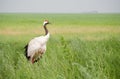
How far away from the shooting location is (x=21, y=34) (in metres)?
6.02

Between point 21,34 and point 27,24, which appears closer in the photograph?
point 21,34

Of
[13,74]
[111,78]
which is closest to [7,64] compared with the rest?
[13,74]

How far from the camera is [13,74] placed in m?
2.22

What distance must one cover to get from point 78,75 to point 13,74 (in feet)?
1.41

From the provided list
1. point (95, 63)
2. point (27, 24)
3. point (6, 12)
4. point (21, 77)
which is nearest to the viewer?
point (21, 77)

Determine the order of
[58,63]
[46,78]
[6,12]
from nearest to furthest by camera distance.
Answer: [46,78] < [58,63] < [6,12]

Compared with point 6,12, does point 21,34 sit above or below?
below

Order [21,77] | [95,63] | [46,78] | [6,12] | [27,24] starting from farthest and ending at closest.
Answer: [27,24] < [6,12] < [95,63] < [21,77] < [46,78]

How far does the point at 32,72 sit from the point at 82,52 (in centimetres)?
74

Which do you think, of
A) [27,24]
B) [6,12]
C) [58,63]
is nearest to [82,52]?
[58,63]

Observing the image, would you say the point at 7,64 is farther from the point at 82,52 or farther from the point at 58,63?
the point at 82,52

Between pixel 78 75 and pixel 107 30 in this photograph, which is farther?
pixel 107 30

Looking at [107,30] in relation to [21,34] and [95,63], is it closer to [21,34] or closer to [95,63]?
[21,34]

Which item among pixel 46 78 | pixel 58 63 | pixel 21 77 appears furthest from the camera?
pixel 58 63
